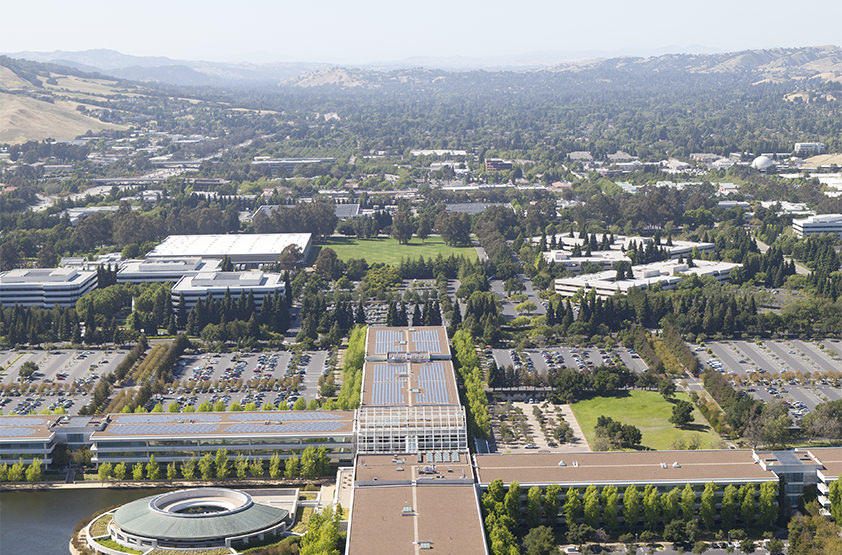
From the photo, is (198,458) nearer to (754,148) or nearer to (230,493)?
(230,493)

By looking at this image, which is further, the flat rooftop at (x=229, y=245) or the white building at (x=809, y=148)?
the white building at (x=809, y=148)

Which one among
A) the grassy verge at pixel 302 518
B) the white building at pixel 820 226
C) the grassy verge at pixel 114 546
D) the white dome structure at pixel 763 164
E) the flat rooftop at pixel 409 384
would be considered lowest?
the grassy verge at pixel 114 546

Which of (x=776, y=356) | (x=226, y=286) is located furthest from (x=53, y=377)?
(x=776, y=356)

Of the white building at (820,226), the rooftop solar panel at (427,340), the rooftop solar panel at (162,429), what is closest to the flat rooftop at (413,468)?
the rooftop solar panel at (162,429)

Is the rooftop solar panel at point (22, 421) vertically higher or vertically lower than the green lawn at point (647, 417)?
higher

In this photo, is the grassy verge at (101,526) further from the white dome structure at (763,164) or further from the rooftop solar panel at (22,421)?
the white dome structure at (763,164)

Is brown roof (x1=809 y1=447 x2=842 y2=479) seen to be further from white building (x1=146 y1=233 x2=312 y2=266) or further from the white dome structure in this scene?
the white dome structure

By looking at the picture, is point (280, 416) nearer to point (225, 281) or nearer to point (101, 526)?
point (101, 526)

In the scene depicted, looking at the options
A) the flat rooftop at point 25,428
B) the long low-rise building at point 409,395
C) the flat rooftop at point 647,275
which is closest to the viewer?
the long low-rise building at point 409,395
